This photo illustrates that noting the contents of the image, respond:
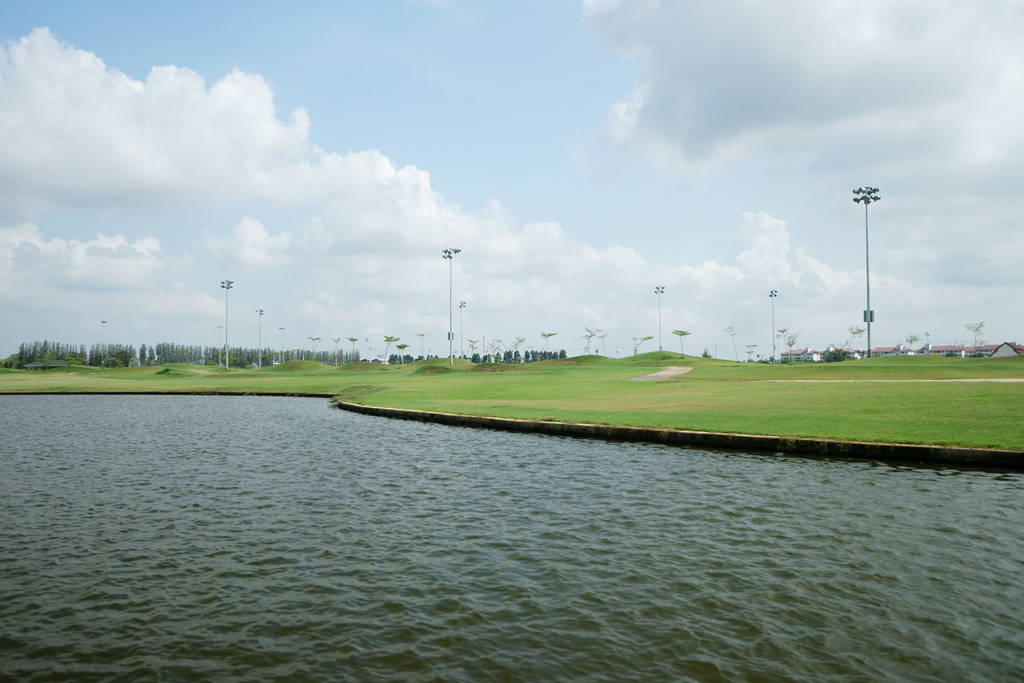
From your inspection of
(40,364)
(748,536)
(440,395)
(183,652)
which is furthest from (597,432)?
(40,364)

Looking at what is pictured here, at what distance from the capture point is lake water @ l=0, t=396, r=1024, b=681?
6324 mm

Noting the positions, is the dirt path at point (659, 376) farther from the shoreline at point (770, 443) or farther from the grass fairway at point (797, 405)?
the shoreline at point (770, 443)

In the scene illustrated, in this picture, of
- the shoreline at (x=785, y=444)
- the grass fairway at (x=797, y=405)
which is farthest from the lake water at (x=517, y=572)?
the grass fairway at (x=797, y=405)

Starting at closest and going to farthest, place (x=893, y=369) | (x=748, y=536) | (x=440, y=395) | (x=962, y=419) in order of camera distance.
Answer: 1. (x=748, y=536)
2. (x=962, y=419)
3. (x=440, y=395)
4. (x=893, y=369)

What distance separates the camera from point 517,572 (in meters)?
8.76

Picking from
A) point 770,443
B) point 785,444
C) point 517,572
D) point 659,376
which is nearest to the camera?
point 517,572

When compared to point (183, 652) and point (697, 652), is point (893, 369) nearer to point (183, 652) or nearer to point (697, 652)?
point (697, 652)

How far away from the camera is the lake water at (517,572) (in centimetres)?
632

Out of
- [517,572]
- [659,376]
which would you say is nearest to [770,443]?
[517,572]

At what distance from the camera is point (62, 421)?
3109cm

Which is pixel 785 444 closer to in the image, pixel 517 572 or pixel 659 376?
pixel 517 572

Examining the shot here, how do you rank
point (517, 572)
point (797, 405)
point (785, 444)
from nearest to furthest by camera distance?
point (517, 572) → point (785, 444) → point (797, 405)

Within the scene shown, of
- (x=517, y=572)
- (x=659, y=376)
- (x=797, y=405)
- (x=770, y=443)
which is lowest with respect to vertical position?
(x=517, y=572)

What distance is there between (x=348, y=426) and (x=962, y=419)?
23141 mm
